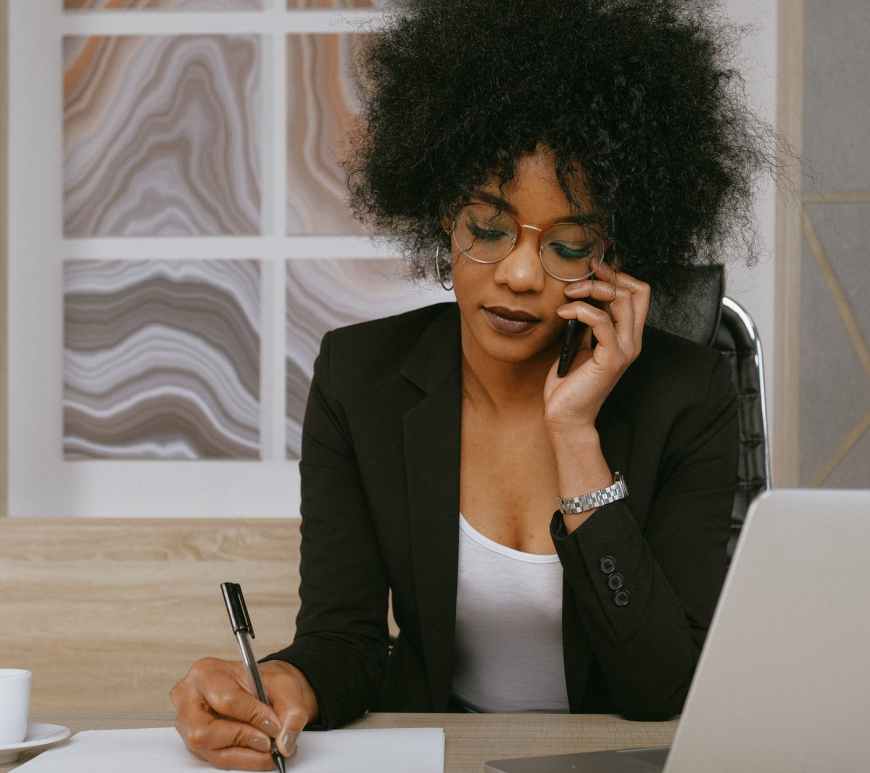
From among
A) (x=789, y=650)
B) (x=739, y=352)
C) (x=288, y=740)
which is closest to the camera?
(x=789, y=650)

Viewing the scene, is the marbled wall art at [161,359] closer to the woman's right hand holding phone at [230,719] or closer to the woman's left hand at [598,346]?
the woman's left hand at [598,346]

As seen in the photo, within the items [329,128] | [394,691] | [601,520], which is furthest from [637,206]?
[329,128]

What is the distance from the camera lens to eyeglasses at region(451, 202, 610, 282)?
1302 mm

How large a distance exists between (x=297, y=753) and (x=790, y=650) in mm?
491

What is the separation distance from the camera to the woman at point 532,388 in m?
1.30

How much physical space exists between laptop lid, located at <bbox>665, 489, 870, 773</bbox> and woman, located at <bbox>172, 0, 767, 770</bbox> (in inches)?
19.7

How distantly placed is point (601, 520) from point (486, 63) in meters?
0.55

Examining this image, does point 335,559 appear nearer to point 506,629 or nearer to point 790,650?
point 506,629

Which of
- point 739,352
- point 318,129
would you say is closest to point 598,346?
point 739,352

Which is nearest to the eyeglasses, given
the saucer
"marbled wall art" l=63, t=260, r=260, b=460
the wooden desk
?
the wooden desk

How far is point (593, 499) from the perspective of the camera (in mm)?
1271

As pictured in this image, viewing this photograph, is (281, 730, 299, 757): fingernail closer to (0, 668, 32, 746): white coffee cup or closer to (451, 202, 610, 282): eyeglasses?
(0, 668, 32, 746): white coffee cup

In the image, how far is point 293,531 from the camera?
2.26 metres

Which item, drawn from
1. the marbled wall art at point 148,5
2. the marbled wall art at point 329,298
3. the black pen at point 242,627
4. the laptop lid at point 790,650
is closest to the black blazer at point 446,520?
the black pen at point 242,627
